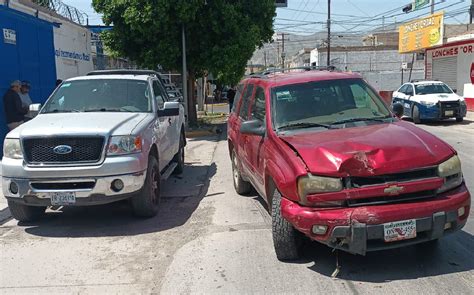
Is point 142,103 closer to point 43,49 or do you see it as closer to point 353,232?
point 353,232

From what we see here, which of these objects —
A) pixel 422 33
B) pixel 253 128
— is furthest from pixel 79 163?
pixel 422 33

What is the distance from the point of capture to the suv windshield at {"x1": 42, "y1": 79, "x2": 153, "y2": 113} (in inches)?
293

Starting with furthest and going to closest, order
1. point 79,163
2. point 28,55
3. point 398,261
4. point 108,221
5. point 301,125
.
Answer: point 28,55, point 108,221, point 79,163, point 301,125, point 398,261

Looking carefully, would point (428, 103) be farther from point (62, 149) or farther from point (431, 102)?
point (62, 149)

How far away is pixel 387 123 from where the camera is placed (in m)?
5.39

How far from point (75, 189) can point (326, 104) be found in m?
3.22

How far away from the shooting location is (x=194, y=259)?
5.20 metres

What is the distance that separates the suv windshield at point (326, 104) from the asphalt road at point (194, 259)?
140 centimetres

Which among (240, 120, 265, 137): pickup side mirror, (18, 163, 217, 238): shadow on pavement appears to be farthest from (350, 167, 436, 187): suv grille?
(18, 163, 217, 238): shadow on pavement

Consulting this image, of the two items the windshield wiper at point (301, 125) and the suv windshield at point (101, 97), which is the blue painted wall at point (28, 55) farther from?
the windshield wiper at point (301, 125)

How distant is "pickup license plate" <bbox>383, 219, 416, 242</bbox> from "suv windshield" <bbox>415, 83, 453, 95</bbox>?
657 inches

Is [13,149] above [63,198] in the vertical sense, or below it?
above

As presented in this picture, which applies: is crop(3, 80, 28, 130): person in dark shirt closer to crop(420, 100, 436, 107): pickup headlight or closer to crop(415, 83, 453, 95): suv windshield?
crop(420, 100, 436, 107): pickup headlight

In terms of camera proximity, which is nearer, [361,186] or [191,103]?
[361,186]
